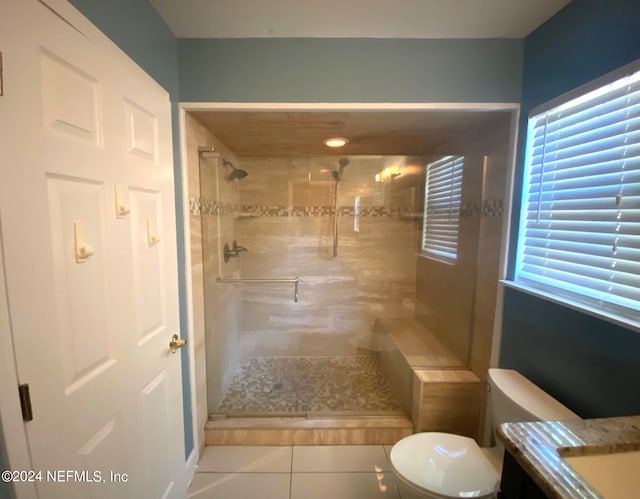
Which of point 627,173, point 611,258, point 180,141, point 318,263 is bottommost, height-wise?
point 318,263

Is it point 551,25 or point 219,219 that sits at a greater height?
point 551,25

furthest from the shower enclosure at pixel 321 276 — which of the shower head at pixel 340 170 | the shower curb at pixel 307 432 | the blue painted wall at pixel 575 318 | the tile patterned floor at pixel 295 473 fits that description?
the blue painted wall at pixel 575 318

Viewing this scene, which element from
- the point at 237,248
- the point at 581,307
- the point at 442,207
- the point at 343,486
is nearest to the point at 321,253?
the point at 237,248

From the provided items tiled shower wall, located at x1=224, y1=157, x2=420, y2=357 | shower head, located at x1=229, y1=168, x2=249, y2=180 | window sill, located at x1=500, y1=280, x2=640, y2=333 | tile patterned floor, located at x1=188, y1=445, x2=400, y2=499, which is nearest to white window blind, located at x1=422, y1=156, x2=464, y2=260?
tiled shower wall, located at x1=224, y1=157, x2=420, y2=357

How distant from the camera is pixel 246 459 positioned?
1742 mm

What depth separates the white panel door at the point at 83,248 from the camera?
65 centimetres

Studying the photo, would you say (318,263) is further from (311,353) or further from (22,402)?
(22,402)

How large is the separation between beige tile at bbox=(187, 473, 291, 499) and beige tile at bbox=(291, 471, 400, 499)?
77mm

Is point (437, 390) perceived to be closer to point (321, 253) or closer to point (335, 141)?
point (321, 253)

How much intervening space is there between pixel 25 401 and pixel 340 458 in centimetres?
171

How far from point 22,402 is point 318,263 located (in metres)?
2.41

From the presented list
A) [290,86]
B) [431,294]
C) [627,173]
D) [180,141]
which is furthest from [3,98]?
[431,294]

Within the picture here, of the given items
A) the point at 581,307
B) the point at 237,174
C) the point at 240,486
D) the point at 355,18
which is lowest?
the point at 240,486

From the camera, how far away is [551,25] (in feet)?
4.32
